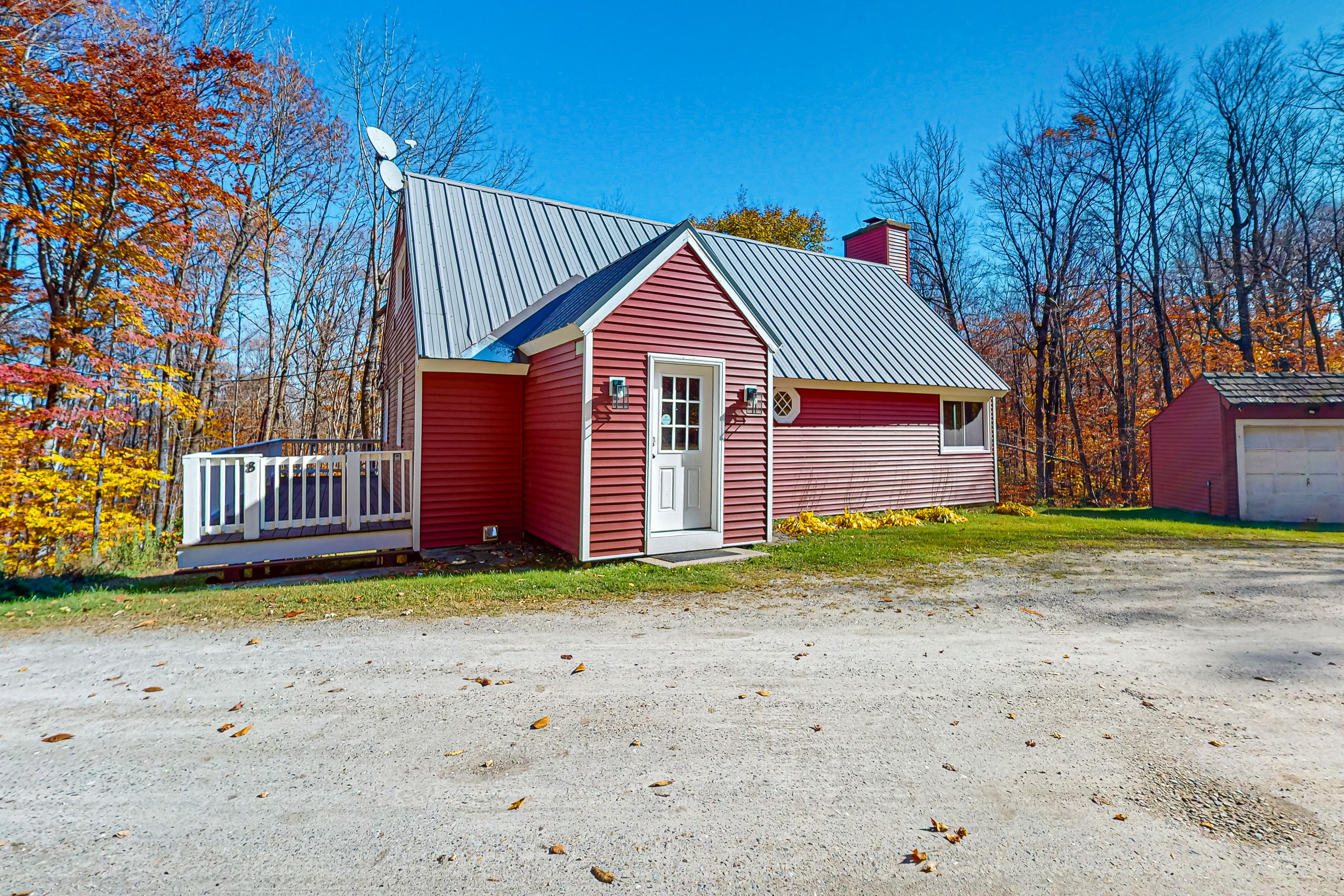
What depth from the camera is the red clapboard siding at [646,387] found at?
24.0 feet

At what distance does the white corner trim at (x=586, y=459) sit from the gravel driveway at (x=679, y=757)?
2.00m

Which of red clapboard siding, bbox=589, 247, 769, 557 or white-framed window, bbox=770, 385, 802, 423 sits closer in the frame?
red clapboard siding, bbox=589, 247, 769, 557

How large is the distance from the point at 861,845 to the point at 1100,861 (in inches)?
34.6

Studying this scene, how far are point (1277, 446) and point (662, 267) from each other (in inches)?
560

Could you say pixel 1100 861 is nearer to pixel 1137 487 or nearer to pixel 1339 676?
pixel 1339 676

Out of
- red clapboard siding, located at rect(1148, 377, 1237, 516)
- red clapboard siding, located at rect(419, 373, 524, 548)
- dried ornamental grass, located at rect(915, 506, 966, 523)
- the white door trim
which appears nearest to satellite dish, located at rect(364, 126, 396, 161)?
red clapboard siding, located at rect(419, 373, 524, 548)

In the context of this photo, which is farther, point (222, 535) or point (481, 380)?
point (481, 380)

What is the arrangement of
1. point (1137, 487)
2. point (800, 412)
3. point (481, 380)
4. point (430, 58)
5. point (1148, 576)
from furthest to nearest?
point (1137, 487) < point (430, 58) < point (800, 412) < point (481, 380) < point (1148, 576)

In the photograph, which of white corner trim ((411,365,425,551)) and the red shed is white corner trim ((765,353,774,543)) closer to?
white corner trim ((411,365,425,551))

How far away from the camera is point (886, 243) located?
16281 millimetres

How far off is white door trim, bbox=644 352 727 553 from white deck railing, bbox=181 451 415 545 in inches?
138

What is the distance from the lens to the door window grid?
798 centimetres

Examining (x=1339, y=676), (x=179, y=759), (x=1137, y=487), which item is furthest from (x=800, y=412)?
(x=1137, y=487)

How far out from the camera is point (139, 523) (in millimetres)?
12648
